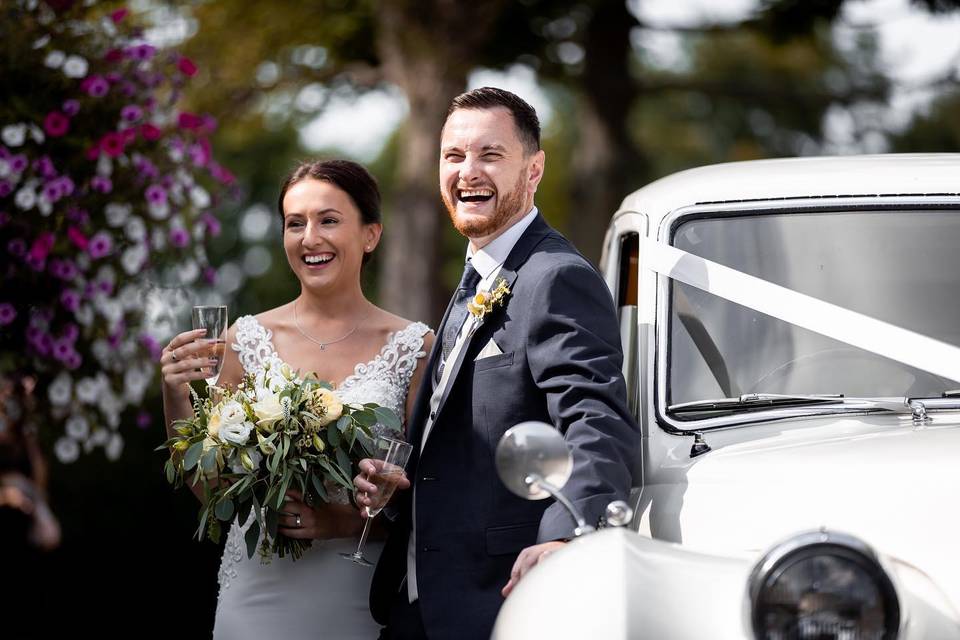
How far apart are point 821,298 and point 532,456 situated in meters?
1.37

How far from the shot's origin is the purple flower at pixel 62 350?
611 cm

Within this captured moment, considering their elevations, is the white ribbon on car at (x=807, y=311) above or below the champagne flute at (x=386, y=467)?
above

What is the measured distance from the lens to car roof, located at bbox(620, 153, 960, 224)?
373 cm

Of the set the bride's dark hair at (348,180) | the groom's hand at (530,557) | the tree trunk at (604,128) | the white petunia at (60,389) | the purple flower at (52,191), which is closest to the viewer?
the groom's hand at (530,557)

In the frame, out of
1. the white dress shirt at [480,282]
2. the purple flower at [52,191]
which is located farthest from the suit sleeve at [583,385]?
the purple flower at [52,191]

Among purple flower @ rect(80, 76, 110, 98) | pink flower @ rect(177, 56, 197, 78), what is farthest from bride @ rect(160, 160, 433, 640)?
pink flower @ rect(177, 56, 197, 78)

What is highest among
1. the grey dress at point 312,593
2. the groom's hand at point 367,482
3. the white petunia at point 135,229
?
the white petunia at point 135,229

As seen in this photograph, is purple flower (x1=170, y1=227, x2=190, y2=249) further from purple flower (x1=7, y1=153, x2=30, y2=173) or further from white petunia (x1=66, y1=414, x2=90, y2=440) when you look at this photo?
white petunia (x1=66, y1=414, x2=90, y2=440)

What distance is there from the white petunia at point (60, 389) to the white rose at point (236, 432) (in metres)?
2.82

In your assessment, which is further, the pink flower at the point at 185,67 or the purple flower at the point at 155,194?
the pink flower at the point at 185,67

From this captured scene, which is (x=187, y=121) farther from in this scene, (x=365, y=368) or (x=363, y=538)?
(x=363, y=538)

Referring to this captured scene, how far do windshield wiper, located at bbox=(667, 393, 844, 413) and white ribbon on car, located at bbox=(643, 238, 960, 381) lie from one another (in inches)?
6.9

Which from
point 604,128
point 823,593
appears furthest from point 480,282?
point 604,128

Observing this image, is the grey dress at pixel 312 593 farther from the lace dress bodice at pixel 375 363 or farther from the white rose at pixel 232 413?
the white rose at pixel 232 413
